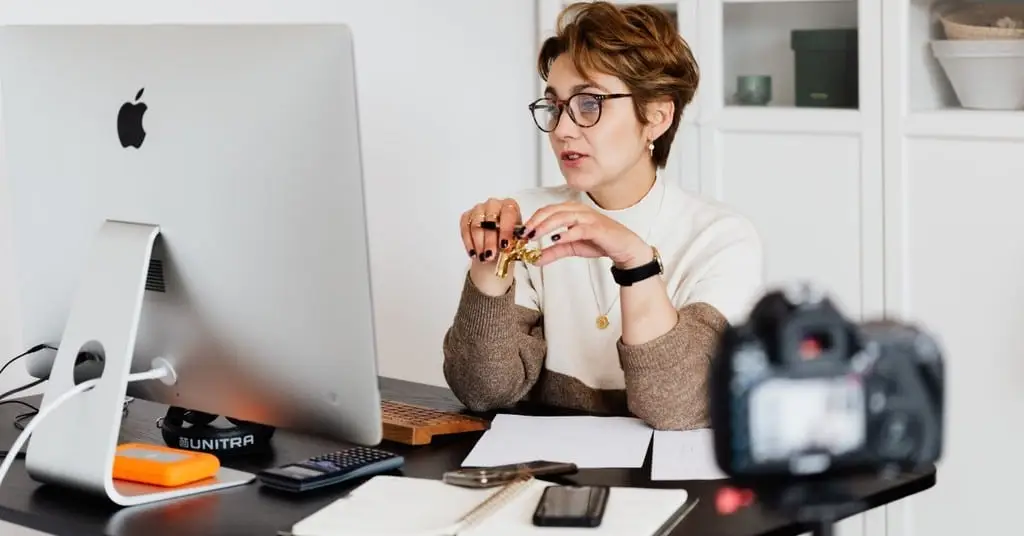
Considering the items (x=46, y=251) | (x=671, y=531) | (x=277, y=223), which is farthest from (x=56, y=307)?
(x=671, y=531)

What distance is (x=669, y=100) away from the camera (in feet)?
7.07

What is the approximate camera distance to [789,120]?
9.72ft

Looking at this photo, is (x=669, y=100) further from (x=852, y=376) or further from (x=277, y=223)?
(x=852, y=376)

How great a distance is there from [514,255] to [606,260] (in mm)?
322

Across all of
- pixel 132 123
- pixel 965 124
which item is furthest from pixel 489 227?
pixel 965 124

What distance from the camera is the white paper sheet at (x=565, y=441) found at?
1.62 meters

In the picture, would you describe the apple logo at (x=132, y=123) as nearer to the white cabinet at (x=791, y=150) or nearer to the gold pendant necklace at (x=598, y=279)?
the gold pendant necklace at (x=598, y=279)

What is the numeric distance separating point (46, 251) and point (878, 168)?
1.75 meters

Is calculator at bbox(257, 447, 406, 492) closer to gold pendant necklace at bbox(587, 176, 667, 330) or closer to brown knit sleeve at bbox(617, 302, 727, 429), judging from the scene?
brown knit sleeve at bbox(617, 302, 727, 429)

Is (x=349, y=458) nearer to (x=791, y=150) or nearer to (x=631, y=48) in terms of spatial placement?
(x=631, y=48)

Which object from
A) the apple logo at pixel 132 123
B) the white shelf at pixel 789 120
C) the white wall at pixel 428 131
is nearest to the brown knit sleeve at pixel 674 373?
the apple logo at pixel 132 123

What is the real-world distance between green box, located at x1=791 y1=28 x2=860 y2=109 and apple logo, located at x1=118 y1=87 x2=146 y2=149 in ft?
5.82

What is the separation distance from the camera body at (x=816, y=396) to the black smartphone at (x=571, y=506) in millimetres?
702

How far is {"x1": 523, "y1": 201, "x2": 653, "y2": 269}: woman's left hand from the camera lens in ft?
5.84
